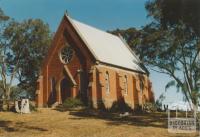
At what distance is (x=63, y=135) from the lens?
960 inches

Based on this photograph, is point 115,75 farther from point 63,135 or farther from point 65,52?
point 63,135

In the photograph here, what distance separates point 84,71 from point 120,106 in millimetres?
7428

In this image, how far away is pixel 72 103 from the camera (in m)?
50.0

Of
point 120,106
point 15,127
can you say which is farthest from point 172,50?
point 15,127

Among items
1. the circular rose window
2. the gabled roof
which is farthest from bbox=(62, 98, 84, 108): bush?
the circular rose window

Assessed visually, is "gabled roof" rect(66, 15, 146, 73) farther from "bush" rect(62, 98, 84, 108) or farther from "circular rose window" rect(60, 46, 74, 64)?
"bush" rect(62, 98, 84, 108)

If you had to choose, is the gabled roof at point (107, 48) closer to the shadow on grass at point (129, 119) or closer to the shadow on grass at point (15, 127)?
the shadow on grass at point (129, 119)

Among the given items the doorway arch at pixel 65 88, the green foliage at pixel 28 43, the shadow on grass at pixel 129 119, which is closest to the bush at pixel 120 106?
the doorway arch at pixel 65 88

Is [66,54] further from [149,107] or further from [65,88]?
[149,107]

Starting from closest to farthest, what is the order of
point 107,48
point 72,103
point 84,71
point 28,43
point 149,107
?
point 72,103
point 84,71
point 107,48
point 149,107
point 28,43

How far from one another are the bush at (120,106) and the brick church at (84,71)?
625 millimetres

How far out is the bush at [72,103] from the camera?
4956 cm

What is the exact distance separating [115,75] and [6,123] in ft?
92.7

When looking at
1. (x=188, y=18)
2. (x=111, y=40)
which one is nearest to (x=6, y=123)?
(x=188, y=18)
